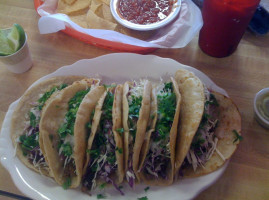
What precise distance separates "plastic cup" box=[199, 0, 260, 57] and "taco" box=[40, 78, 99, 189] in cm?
109

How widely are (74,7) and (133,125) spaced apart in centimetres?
162

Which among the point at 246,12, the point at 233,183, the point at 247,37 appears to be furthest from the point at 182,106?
the point at 247,37

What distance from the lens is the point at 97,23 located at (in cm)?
229

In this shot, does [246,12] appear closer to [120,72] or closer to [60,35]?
[120,72]

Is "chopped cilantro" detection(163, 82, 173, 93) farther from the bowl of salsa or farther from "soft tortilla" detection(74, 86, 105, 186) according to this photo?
the bowl of salsa

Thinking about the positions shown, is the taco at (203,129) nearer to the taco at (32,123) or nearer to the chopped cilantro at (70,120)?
the chopped cilantro at (70,120)

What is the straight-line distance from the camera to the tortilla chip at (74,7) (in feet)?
7.99

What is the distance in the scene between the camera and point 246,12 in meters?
1.71

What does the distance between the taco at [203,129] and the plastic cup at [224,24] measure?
0.56 m

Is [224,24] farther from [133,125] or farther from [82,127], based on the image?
[82,127]

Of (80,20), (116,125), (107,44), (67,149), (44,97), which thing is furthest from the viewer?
(80,20)

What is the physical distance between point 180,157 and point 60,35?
67.3 inches

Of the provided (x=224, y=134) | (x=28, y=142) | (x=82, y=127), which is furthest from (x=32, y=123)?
(x=224, y=134)

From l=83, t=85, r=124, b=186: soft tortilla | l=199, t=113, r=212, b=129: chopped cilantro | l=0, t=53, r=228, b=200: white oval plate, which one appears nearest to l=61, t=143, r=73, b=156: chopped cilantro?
l=83, t=85, r=124, b=186: soft tortilla
